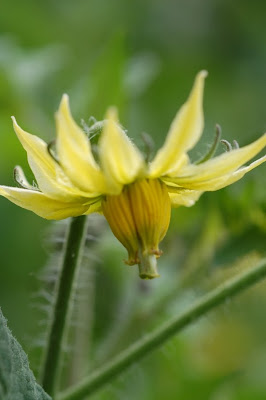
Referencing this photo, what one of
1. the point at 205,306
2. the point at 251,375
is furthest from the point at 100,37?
the point at 205,306

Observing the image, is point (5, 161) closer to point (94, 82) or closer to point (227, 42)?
point (94, 82)

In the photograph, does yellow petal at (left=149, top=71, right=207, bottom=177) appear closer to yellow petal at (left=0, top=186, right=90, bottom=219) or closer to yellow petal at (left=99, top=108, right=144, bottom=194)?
yellow petal at (left=99, top=108, right=144, bottom=194)

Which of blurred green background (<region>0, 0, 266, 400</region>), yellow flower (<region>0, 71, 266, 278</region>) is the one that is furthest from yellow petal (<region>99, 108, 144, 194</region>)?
blurred green background (<region>0, 0, 266, 400</region>)

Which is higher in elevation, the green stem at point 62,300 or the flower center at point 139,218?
the flower center at point 139,218

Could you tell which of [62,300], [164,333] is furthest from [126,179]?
[164,333]

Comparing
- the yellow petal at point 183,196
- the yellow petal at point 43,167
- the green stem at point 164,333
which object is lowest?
the green stem at point 164,333

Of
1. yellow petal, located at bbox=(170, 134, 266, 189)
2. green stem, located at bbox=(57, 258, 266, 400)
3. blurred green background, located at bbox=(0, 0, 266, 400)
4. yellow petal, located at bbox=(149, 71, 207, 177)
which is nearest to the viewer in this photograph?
yellow petal, located at bbox=(149, 71, 207, 177)

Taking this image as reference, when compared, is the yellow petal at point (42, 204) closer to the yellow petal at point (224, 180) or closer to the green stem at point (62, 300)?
the green stem at point (62, 300)

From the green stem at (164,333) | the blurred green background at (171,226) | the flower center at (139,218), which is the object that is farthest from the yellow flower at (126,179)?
the green stem at (164,333)

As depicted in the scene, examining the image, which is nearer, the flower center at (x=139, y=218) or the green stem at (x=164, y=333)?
the flower center at (x=139, y=218)
